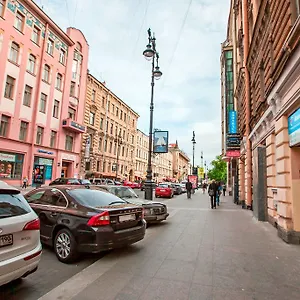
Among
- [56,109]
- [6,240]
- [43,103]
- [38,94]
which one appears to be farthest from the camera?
[56,109]

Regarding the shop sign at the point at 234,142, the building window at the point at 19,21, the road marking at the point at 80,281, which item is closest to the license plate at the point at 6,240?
the road marking at the point at 80,281

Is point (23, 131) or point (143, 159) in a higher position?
point (143, 159)

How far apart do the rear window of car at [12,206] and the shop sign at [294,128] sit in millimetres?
6272

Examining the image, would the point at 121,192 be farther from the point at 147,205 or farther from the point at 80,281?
the point at 80,281

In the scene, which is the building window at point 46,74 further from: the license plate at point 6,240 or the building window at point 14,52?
the license plate at point 6,240

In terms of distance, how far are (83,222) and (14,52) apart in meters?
26.8

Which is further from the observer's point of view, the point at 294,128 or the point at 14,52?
the point at 14,52

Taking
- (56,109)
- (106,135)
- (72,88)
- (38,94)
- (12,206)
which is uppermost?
(72,88)

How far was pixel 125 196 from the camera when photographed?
9.57 m

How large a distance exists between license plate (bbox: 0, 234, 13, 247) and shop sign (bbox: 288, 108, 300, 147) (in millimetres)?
6463

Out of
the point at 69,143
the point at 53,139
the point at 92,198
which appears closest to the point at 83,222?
the point at 92,198

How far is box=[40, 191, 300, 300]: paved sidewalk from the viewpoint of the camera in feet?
12.1

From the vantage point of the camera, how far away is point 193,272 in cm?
451

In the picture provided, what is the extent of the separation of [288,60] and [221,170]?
77.4m
